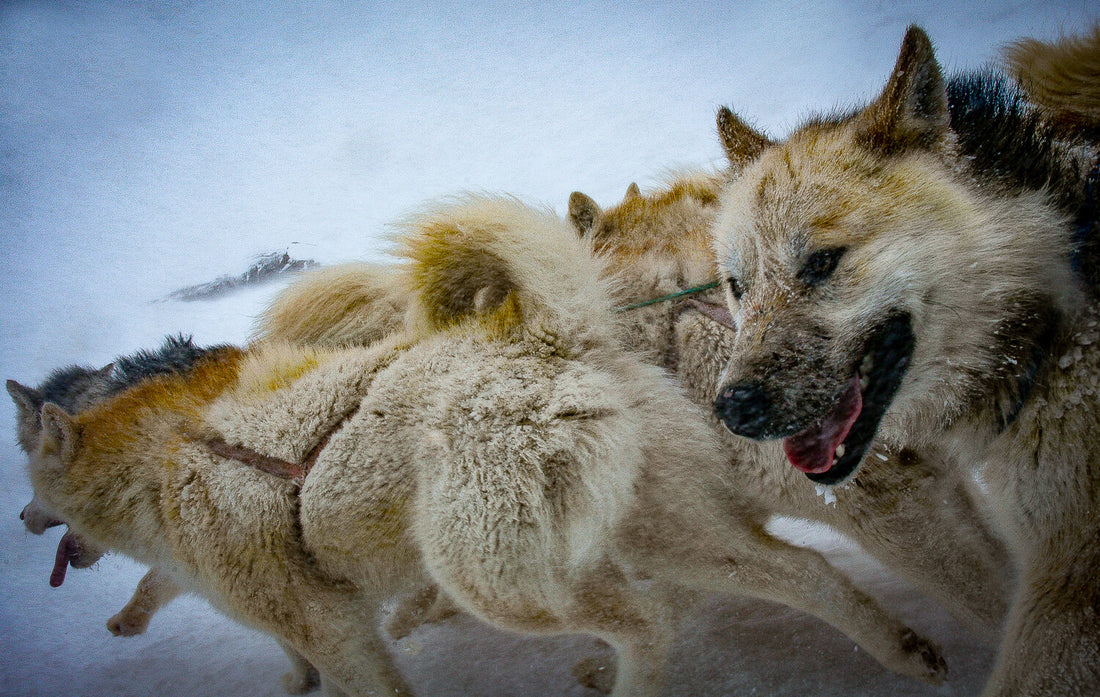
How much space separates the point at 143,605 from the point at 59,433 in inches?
52.0

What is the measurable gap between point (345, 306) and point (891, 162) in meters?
2.31

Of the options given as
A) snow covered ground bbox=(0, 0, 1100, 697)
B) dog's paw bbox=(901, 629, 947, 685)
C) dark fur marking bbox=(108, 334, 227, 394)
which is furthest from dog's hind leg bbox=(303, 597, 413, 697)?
dog's paw bbox=(901, 629, 947, 685)

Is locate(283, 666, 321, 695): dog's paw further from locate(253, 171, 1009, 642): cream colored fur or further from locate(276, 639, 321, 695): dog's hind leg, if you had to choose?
locate(253, 171, 1009, 642): cream colored fur

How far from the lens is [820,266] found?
1.37m

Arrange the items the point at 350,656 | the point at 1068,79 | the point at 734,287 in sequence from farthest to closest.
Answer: the point at 350,656 < the point at 734,287 < the point at 1068,79

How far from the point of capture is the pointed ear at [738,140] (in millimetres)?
1828

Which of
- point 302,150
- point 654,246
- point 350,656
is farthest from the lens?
point 302,150

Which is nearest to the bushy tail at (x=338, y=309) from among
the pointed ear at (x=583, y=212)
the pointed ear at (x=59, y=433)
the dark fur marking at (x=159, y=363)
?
the dark fur marking at (x=159, y=363)

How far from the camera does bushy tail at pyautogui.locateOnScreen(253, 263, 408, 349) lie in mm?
2551

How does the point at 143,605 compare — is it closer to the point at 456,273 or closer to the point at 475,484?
the point at 475,484

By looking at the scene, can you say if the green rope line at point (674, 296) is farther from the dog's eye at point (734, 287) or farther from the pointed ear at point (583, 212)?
the pointed ear at point (583, 212)

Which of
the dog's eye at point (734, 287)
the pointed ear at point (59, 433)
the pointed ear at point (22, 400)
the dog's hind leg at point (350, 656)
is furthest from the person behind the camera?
the pointed ear at point (22, 400)

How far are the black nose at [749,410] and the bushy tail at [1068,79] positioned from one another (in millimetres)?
1107

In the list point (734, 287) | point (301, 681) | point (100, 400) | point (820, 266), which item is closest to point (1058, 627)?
point (820, 266)
